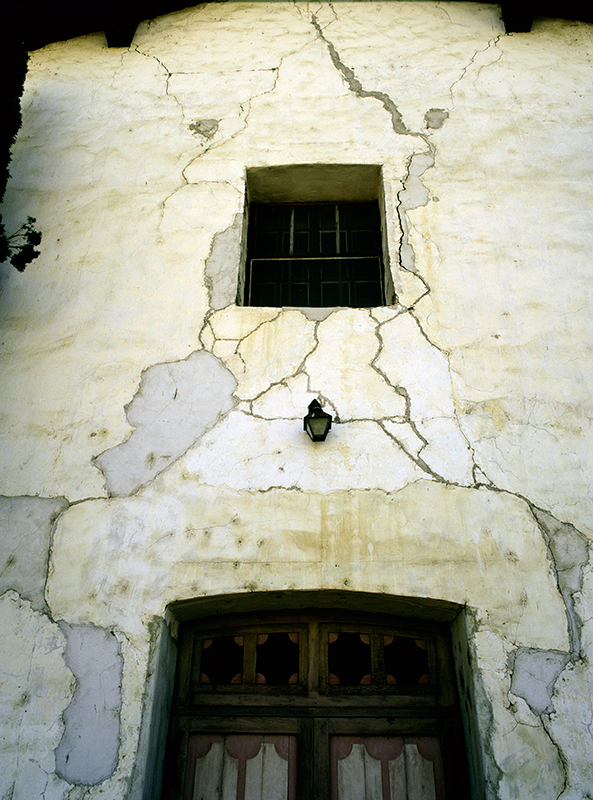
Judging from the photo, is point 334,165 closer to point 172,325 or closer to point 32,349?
point 172,325

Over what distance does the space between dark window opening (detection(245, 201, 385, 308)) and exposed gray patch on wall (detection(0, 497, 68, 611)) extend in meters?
1.72

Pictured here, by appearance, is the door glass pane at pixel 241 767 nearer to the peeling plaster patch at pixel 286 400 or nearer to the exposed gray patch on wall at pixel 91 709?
the exposed gray patch on wall at pixel 91 709

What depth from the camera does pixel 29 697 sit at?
229 cm

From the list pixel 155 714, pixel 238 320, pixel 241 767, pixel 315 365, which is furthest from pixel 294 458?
pixel 241 767

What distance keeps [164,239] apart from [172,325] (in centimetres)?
66

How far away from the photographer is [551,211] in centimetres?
343

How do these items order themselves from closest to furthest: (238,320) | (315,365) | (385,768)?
(385,768) → (315,365) → (238,320)

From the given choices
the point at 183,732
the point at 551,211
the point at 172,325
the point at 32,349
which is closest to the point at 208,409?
the point at 172,325

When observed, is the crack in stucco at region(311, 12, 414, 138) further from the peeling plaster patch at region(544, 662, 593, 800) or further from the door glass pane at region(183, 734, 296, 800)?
the door glass pane at region(183, 734, 296, 800)

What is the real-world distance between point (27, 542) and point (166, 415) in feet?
2.84

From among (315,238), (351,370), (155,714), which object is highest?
(315,238)

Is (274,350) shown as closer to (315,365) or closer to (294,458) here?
(315,365)

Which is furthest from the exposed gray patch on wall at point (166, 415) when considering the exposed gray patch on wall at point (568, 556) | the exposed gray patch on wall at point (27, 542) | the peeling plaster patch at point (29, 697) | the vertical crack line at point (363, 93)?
the vertical crack line at point (363, 93)

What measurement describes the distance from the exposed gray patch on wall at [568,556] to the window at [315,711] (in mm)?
552
